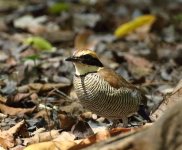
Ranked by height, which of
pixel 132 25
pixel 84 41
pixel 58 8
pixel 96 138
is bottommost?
pixel 96 138

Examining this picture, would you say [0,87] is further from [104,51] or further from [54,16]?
[54,16]

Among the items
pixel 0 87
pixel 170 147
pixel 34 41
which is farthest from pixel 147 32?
pixel 170 147

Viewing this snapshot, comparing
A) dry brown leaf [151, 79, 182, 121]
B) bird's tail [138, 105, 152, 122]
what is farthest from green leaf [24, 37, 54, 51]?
dry brown leaf [151, 79, 182, 121]

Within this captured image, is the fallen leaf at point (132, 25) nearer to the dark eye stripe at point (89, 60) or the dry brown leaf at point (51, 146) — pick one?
the dark eye stripe at point (89, 60)

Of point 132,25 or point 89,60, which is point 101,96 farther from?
point 132,25

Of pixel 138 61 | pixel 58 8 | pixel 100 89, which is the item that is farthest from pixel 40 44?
pixel 100 89

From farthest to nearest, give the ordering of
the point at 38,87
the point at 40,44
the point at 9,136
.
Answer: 1. the point at 40,44
2. the point at 38,87
3. the point at 9,136
